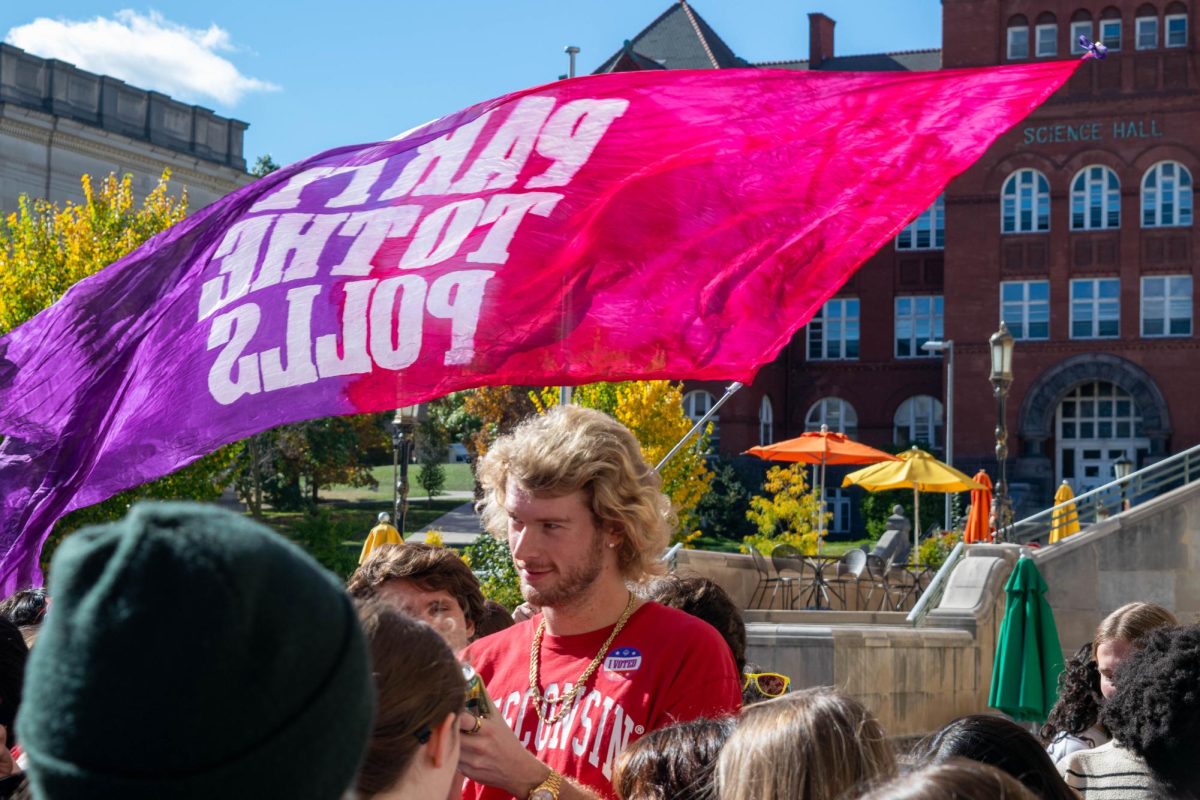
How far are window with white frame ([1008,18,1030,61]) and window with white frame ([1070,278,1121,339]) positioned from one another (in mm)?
A: 7392

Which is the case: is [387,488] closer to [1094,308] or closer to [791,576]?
[1094,308]

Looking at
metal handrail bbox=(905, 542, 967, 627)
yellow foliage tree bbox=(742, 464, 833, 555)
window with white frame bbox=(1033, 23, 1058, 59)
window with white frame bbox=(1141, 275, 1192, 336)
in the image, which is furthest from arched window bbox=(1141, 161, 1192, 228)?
metal handrail bbox=(905, 542, 967, 627)

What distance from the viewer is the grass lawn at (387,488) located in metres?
57.4

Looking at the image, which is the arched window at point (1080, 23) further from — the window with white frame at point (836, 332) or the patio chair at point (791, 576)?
the patio chair at point (791, 576)

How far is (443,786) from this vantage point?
233cm

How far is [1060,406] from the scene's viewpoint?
47.9 m

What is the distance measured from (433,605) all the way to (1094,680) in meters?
2.75

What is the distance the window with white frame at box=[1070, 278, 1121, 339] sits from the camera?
47.4 meters

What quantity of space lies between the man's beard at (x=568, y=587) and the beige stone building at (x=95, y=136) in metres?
41.7

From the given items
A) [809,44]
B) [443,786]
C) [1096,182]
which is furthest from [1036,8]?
[443,786]

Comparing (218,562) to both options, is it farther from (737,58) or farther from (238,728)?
(737,58)

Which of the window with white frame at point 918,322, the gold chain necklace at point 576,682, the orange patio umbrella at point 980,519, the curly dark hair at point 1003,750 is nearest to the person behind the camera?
the curly dark hair at point 1003,750

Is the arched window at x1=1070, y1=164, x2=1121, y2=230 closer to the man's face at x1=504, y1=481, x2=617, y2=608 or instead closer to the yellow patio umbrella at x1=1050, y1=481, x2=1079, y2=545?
the yellow patio umbrella at x1=1050, y1=481, x2=1079, y2=545

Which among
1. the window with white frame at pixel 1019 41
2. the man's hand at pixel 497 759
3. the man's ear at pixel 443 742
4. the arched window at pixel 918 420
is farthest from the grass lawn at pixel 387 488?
the man's ear at pixel 443 742
